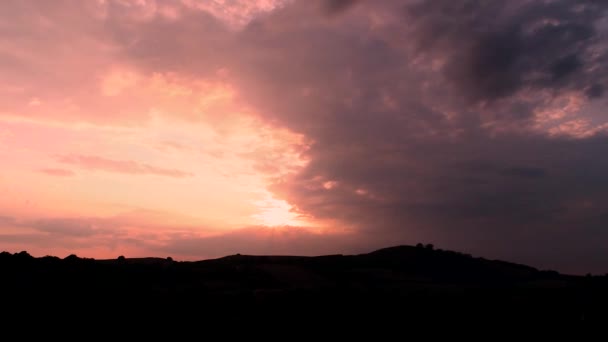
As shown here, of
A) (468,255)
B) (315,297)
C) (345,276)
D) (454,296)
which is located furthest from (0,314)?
(468,255)

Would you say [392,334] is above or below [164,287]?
below

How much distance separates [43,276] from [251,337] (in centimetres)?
1462

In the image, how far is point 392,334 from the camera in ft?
114

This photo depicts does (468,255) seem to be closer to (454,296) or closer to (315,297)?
(454,296)

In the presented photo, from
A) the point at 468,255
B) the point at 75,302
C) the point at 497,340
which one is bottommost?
the point at 497,340

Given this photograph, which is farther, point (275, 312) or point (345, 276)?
point (345, 276)

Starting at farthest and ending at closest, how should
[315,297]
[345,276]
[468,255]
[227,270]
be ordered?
[468,255] → [345,276] → [227,270] → [315,297]

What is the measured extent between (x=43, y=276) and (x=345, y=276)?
34586 millimetres

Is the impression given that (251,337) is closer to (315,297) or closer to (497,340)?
(315,297)

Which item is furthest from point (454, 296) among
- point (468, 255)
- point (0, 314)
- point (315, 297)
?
point (468, 255)

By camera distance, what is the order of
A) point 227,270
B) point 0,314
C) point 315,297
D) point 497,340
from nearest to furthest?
point 0,314 → point 497,340 → point 315,297 → point 227,270

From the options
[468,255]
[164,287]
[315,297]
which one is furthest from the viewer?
[468,255]

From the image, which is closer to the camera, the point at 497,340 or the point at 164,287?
the point at 497,340

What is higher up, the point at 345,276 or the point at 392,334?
the point at 345,276
